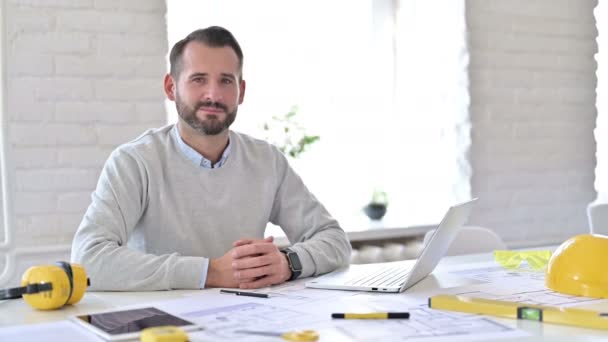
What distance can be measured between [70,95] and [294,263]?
1141mm

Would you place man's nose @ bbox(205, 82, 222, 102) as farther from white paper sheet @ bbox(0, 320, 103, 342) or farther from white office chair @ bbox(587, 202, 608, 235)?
white office chair @ bbox(587, 202, 608, 235)

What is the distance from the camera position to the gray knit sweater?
1.64 meters

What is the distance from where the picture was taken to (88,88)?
2.51m

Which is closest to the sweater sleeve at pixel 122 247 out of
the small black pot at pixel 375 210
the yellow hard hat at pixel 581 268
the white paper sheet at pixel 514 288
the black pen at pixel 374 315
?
the black pen at pixel 374 315

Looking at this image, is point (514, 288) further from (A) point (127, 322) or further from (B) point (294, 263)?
(A) point (127, 322)

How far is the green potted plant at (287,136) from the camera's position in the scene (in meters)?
3.15

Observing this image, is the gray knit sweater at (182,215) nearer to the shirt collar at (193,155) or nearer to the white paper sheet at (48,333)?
the shirt collar at (193,155)

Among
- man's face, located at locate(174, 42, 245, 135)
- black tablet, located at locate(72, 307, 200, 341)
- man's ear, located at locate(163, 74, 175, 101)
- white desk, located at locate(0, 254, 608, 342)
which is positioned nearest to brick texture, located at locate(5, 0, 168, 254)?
man's ear, located at locate(163, 74, 175, 101)

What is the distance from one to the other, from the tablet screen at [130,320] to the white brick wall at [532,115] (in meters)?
2.22

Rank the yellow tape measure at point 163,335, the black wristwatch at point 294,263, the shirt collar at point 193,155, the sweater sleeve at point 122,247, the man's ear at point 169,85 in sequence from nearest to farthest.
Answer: the yellow tape measure at point 163,335 < the sweater sleeve at point 122,247 < the black wristwatch at point 294,263 < the shirt collar at point 193,155 < the man's ear at point 169,85

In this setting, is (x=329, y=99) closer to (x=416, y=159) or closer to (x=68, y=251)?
(x=416, y=159)

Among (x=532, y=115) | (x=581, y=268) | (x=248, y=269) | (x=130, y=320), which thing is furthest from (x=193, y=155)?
(x=532, y=115)

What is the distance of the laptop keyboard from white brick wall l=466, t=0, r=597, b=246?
5.23ft

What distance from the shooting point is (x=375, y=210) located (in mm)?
3223
